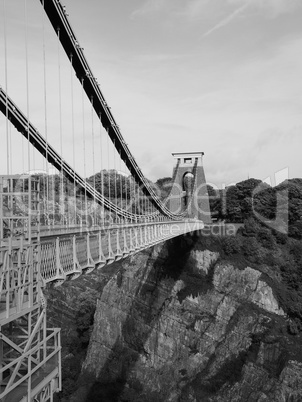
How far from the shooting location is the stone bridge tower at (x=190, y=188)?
52.1 meters

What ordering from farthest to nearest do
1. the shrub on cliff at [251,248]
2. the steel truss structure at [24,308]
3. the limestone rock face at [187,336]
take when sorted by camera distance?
the shrub on cliff at [251,248] → the limestone rock face at [187,336] → the steel truss structure at [24,308]

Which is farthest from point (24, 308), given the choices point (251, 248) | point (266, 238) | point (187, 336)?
point (266, 238)

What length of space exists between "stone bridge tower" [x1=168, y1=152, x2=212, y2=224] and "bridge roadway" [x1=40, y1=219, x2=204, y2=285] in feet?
105

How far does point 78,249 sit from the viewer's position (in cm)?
1225

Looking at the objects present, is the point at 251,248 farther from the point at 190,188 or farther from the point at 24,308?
the point at 24,308

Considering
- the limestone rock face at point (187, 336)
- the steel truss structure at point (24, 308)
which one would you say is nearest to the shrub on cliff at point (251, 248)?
the limestone rock face at point (187, 336)

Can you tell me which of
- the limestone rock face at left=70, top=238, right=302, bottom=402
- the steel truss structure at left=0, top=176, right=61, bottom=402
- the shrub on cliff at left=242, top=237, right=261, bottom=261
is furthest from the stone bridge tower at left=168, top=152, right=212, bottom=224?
the steel truss structure at left=0, top=176, right=61, bottom=402

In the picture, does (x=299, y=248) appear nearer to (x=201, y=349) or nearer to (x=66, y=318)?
(x=201, y=349)

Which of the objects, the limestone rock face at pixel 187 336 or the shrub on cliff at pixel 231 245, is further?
the shrub on cliff at pixel 231 245

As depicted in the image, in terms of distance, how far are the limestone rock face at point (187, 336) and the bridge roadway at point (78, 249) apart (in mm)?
14632

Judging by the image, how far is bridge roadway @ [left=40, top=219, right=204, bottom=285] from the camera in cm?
986

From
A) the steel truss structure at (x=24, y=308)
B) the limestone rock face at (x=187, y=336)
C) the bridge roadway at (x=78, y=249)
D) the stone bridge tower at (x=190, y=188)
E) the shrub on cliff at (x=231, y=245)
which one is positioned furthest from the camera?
the stone bridge tower at (x=190, y=188)

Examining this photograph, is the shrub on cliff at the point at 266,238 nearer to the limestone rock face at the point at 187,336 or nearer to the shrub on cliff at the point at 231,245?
the shrub on cliff at the point at 231,245

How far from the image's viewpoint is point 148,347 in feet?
120
